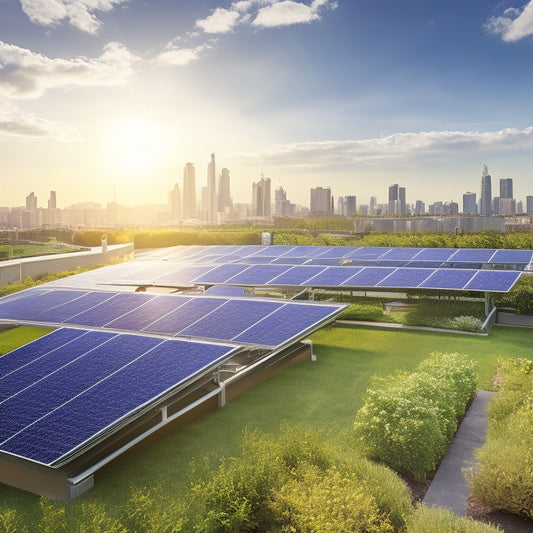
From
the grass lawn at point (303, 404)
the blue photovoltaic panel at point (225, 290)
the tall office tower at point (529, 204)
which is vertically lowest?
the grass lawn at point (303, 404)

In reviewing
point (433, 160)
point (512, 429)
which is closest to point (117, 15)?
point (512, 429)

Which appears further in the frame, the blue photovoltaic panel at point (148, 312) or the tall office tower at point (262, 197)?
the tall office tower at point (262, 197)

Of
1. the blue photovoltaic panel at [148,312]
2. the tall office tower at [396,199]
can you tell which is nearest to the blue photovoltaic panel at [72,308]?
the blue photovoltaic panel at [148,312]

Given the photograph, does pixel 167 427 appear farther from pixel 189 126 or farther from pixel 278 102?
pixel 278 102

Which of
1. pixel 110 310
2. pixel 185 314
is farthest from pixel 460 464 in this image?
pixel 110 310

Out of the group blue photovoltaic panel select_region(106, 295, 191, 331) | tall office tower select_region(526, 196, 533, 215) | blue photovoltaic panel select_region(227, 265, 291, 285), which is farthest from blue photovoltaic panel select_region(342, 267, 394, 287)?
tall office tower select_region(526, 196, 533, 215)

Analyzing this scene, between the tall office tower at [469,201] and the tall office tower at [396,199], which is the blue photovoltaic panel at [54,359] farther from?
the tall office tower at [469,201]
